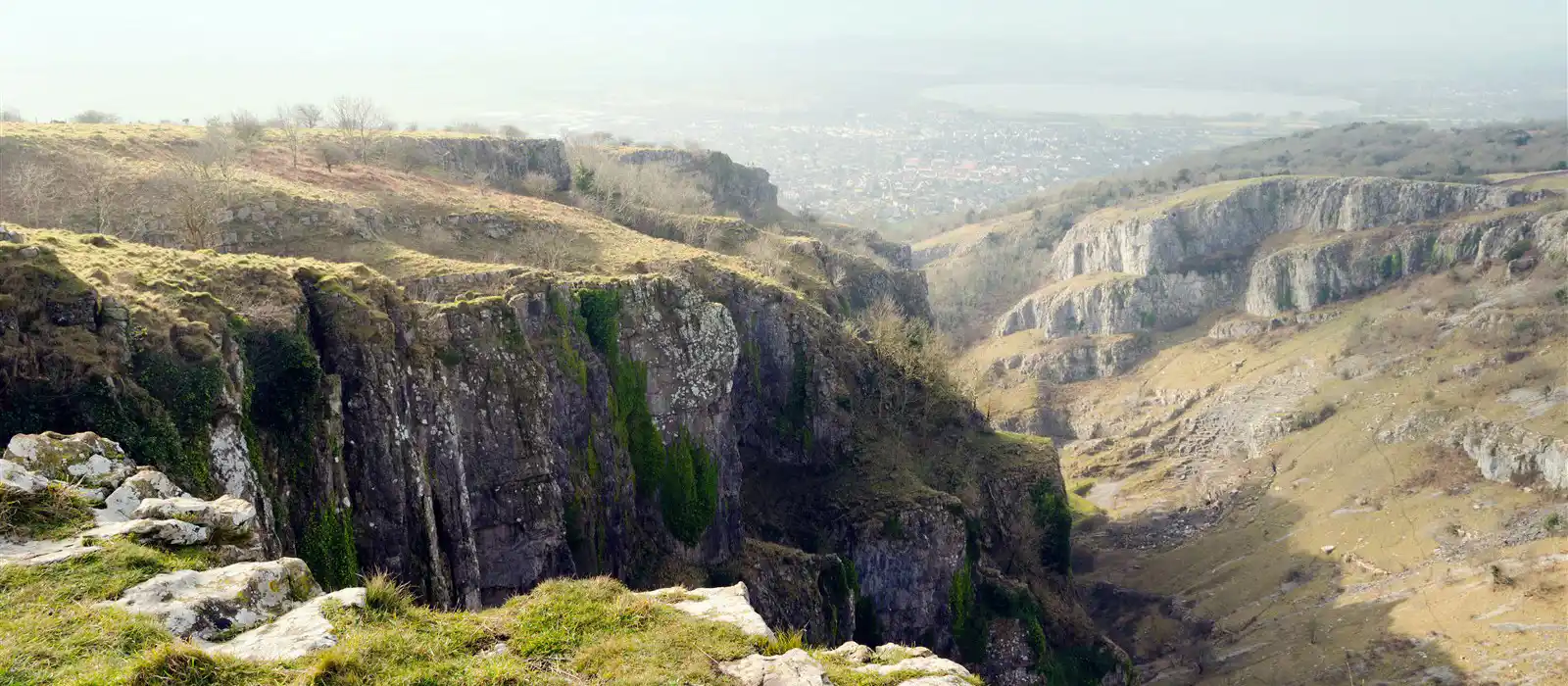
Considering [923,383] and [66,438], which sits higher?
[66,438]

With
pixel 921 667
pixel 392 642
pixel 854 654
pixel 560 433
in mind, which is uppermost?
pixel 392 642

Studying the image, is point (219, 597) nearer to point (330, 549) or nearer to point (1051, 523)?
point (330, 549)

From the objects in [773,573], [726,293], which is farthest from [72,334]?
[726,293]

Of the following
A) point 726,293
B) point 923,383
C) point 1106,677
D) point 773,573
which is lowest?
point 1106,677

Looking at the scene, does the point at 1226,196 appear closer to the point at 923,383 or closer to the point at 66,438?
the point at 923,383

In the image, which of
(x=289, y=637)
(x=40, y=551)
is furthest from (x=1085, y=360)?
(x=40, y=551)

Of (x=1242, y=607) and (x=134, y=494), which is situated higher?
(x=134, y=494)
